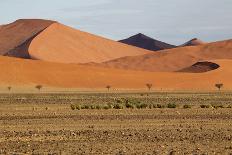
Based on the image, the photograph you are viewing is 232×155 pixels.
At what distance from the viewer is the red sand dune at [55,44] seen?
472 feet

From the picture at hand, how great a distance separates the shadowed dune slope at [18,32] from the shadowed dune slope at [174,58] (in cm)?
2474

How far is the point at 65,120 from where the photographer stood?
29062 mm

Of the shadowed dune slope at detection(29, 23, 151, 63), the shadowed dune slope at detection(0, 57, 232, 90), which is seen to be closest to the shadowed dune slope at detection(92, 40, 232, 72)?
the shadowed dune slope at detection(29, 23, 151, 63)

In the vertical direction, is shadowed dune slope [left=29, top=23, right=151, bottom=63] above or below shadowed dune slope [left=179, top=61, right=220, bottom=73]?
above

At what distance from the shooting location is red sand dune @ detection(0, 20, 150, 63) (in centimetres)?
14388

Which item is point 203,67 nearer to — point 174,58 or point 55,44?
point 174,58

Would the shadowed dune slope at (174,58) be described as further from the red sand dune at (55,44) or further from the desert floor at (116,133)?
the desert floor at (116,133)

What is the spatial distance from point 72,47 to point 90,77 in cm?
5714

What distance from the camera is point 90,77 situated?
97.2 metres

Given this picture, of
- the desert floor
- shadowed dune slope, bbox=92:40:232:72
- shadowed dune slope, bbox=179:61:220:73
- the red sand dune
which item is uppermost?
the red sand dune

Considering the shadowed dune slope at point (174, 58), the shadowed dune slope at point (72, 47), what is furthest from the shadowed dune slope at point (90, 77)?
the shadowed dune slope at point (72, 47)

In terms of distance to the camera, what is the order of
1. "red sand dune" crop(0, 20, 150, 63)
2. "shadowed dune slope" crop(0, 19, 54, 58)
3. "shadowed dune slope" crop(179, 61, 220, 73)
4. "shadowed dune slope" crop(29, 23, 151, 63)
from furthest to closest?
"shadowed dune slope" crop(0, 19, 54, 58) → "red sand dune" crop(0, 20, 150, 63) → "shadowed dune slope" crop(29, 23, 151, 63) → "shadowed dune slope" crop(179, 61, 220, 73)

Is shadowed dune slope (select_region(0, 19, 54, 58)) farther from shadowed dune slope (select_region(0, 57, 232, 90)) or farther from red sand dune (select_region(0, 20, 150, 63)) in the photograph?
shadowed dune slope (select_region(0, 57, 232, 90))

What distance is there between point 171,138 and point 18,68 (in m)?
76.2
